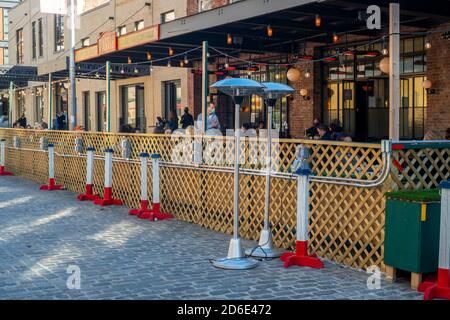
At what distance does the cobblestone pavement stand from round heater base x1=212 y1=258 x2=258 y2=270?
0.11 metres

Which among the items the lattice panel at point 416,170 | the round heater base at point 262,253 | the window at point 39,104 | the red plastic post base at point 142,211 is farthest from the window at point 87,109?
the lattice panel at point 416,170

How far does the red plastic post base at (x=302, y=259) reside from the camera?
295 inches

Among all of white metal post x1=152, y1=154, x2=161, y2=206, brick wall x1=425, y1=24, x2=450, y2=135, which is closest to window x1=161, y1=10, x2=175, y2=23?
brick wall x1=425, y1=24, x2=450, y2=135

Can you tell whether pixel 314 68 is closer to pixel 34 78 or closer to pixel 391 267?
pixel 391 267

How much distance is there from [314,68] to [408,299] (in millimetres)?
13421

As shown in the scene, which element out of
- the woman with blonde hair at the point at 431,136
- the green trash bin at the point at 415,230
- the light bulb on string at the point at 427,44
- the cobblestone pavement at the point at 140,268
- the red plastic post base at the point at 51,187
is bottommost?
the cobblestone pavement at the point at 140,268

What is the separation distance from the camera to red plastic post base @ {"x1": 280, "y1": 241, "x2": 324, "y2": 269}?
7500 mm

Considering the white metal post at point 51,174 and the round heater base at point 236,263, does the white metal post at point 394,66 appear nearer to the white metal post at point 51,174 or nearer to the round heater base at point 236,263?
the round heater base at point 236,263

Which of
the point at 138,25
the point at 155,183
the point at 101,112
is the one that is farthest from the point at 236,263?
the point at 101,112

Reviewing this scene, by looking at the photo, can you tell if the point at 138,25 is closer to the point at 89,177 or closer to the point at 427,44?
the point at 89,177

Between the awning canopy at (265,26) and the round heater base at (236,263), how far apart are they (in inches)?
251

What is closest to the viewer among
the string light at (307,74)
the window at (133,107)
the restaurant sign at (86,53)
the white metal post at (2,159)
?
the string light at (307,74)

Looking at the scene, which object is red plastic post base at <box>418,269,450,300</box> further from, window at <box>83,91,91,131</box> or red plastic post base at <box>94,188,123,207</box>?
window at <box>83,91,91,131</box>

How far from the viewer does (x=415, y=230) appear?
6293mm
